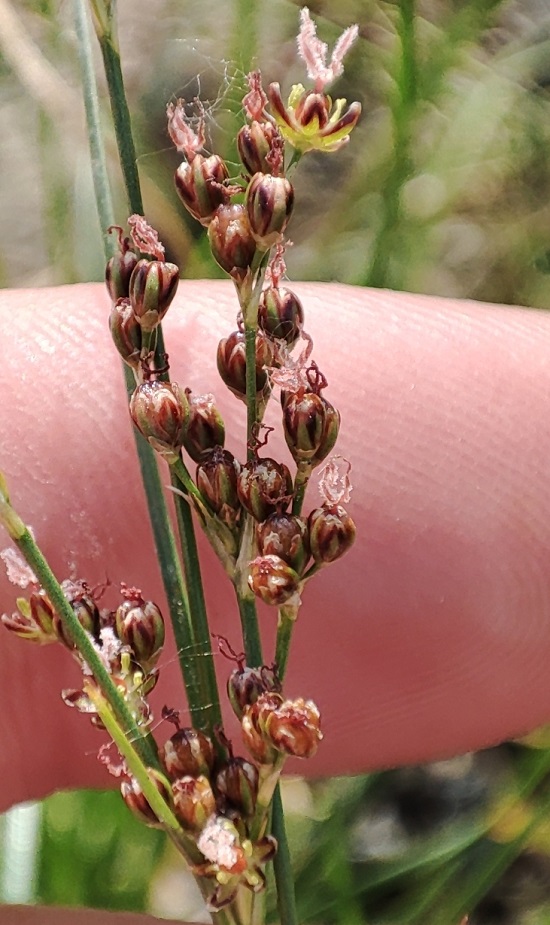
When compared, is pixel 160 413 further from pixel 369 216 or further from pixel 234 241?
pixel 369 216

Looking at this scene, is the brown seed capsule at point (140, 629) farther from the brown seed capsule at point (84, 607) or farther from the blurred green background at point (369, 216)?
the blurred green background at point (369, 216)

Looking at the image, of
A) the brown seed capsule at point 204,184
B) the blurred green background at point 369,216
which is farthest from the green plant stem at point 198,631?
the blurred green background at point 369,216

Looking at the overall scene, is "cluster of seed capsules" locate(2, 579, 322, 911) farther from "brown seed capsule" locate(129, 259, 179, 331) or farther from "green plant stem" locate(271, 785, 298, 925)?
"brown seed capsule" locate(129, 259, 179, 331)

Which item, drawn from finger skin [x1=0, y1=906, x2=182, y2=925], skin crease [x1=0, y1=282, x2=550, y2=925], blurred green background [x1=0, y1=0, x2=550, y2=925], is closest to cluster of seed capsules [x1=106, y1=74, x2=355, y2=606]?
skin crease [x1=0, y1=282, x2=550, y2=925]

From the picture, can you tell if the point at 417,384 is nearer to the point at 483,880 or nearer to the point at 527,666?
the point at 527,666

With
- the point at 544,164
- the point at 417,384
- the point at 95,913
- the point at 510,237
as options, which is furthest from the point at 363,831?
the point at 544,164

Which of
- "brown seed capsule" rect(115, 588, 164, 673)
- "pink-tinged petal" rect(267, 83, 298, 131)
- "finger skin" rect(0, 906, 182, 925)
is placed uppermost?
"pink-tinged petal" rect(267, 83, 298, 131)

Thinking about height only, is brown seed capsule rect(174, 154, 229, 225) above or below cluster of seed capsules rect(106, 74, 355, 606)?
above

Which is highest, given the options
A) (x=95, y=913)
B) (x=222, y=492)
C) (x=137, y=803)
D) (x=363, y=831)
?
(x=222, y=492)
